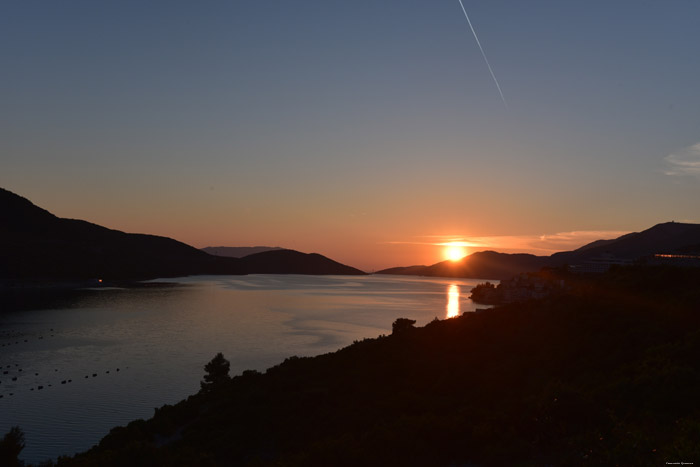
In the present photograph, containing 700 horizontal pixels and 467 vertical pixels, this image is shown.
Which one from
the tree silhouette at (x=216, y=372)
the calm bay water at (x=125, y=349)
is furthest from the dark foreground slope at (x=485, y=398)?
the calm bay water at (x=125, y=349)

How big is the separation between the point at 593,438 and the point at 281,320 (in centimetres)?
11627

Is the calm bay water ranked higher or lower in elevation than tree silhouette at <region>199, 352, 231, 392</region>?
lower

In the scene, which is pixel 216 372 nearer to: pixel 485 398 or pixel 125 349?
pixel 485 398

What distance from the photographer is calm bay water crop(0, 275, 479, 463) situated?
156 feet

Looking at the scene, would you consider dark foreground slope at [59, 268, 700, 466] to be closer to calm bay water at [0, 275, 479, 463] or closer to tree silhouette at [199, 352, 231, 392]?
tree silhouette at [199, 352, 231, 392]

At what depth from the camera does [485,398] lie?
28781mm

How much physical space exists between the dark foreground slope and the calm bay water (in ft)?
48.1

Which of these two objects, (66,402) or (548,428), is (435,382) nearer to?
(548,428)

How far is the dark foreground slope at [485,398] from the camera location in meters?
17.7

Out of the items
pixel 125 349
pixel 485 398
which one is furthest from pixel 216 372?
pixel 125 349

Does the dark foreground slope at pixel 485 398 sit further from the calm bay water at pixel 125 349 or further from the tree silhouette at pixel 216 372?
the calm bay water at pixel 125 349

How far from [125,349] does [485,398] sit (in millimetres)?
73307

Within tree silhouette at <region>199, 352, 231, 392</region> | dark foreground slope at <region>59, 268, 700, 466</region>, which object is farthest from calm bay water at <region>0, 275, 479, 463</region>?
dark foreground slope at <region>59, 268, 700, 466</region>

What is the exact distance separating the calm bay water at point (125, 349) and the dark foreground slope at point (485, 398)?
14.7m
